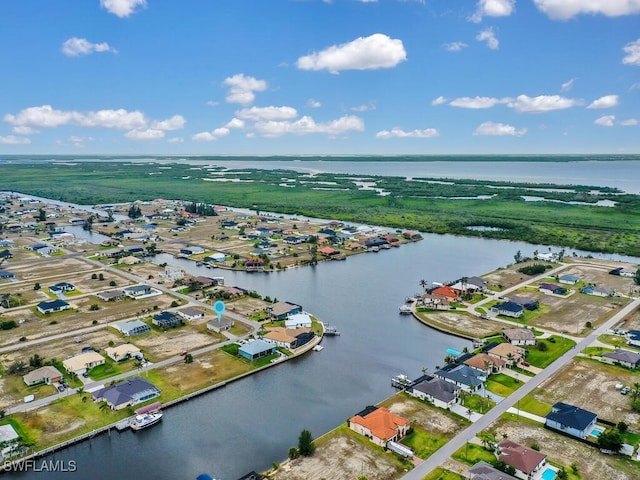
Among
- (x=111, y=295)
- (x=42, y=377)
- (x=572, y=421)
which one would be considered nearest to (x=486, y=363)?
(x=572, y=421)

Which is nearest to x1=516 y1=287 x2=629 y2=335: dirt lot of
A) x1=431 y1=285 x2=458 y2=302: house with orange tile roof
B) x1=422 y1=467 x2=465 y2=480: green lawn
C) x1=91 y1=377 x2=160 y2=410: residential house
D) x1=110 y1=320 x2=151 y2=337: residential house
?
x1=431 y1=285 x2=458 y2=302: house with orange tile roof

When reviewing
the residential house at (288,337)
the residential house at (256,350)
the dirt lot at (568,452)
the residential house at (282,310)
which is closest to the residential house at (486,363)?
A: the dirt lot at (568,452)

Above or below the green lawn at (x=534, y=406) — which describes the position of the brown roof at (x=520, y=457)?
above

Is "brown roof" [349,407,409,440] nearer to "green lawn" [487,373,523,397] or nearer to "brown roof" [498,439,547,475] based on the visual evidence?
"brown roof" [498,439,547,475]

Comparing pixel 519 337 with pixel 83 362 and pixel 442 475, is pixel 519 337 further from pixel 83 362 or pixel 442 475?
pixel 83 362

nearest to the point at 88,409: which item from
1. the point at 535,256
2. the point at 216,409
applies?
the point at 216,409

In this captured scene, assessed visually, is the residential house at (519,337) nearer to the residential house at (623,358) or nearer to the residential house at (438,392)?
the residential house at (623,358)

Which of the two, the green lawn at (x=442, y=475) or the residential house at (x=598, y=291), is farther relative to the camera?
the residential house at (x=598, y=291)
